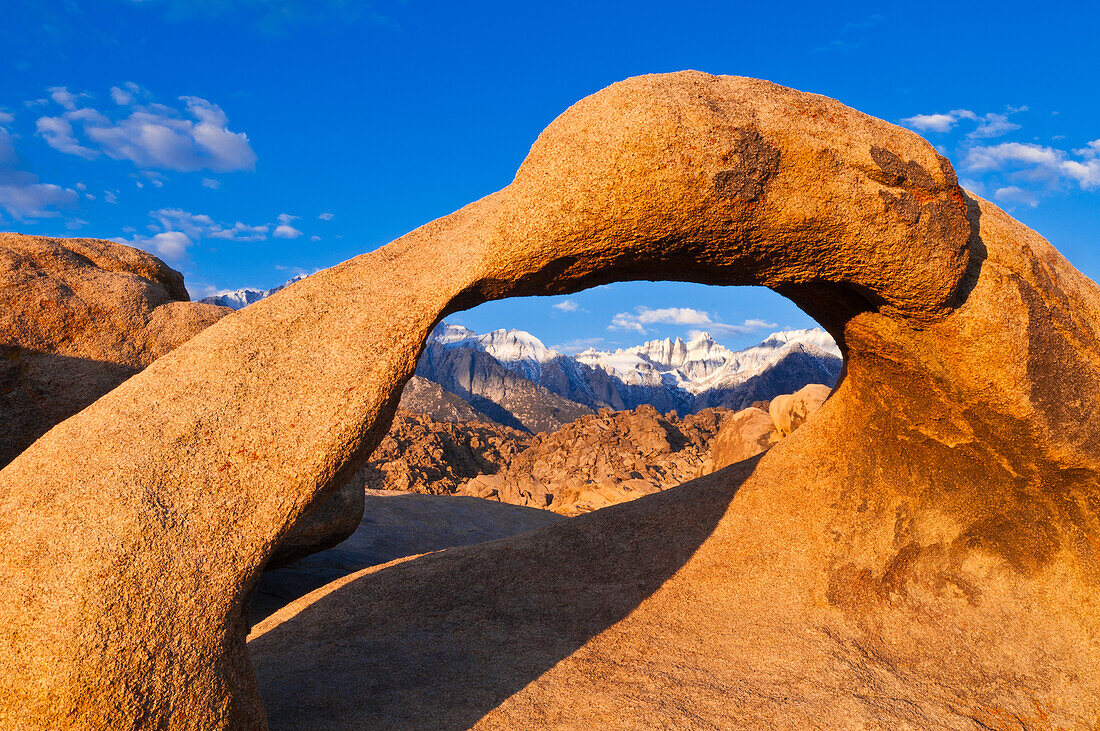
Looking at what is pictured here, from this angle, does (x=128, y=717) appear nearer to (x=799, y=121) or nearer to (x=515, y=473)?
(x=799, y=121)

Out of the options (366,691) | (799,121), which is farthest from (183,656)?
(799,121)

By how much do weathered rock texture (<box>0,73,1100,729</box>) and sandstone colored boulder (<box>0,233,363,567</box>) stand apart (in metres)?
1.37

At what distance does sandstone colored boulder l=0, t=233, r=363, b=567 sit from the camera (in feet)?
14.3

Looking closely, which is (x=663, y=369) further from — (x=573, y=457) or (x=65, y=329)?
(x=65, y=329)

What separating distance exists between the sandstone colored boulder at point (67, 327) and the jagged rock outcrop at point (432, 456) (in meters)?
13.0

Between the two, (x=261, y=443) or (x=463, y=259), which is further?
(x=463, y=259)

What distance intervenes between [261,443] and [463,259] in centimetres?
148

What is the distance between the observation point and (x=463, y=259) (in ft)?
11.9

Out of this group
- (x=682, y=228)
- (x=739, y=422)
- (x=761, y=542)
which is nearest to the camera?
(x=682, y=228)

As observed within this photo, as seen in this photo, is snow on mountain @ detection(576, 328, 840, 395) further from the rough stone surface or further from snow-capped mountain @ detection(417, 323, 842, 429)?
the rough stone surface

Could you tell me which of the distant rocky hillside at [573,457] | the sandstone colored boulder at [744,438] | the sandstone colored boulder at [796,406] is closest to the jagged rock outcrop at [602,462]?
the distant rocky hillside at [573,457]

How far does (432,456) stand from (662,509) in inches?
640

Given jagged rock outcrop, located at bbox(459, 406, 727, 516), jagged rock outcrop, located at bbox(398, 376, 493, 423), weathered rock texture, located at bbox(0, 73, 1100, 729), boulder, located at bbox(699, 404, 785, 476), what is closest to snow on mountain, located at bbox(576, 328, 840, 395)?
jagged rock outcrop, located at bbox(398, 376, 493, 423)

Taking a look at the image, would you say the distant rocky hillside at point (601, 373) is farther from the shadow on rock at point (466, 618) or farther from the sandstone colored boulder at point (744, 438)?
the shadow on rock at point (466, 618)
